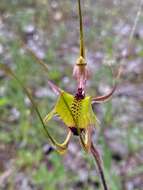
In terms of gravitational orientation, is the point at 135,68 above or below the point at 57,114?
below

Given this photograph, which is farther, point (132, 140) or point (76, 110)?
point (132, 140)

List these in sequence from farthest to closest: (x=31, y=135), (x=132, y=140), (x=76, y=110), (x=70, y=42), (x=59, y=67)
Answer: (x=70, y=42) < (x=59, y=67) < (x=31, y=135) < (x=132, y=140) < (x=76, y=110)

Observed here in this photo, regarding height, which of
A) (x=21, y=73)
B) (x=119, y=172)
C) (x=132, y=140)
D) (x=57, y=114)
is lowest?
(x=119, y=172)

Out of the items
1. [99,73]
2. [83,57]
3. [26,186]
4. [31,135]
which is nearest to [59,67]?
[99,73]

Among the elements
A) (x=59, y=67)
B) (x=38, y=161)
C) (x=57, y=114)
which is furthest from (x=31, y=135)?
(x=57, y=114)

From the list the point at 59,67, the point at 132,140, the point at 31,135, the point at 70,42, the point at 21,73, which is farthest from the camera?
the point at 70,42

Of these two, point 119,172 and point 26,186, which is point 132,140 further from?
point 26,186

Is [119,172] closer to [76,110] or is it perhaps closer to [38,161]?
[38,161]
